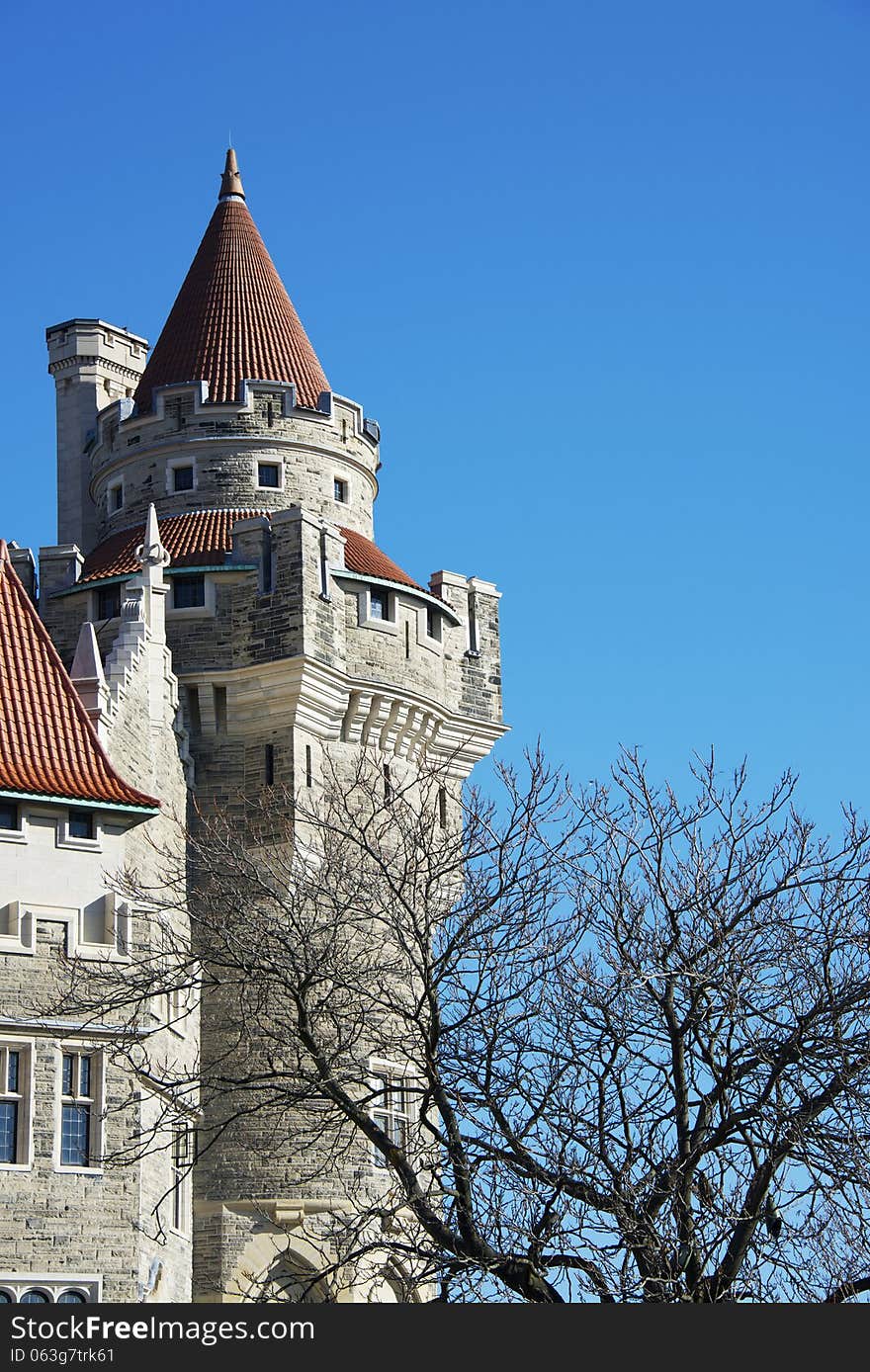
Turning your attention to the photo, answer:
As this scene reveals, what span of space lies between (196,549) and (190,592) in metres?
0.81

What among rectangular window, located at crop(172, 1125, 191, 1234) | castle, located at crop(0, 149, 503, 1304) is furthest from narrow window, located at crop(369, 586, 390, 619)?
rectangular window, located at crop(172, 1125, 191, 1234)

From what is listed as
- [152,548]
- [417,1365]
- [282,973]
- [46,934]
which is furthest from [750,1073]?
[152,548]

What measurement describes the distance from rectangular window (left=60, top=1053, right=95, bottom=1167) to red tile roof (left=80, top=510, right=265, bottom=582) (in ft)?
33.9

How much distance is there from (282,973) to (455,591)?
19.5m

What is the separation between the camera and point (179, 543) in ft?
124

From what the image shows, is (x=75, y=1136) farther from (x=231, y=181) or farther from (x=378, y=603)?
(x=231, y=181)

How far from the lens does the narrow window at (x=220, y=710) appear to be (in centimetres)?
3662

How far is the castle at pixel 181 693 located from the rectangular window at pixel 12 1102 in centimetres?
3

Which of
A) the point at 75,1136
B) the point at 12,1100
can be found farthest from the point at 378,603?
the point at 12,1100

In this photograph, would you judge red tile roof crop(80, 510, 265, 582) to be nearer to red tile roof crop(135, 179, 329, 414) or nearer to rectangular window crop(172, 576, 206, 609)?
rectangular window crop(172, 576, 206, 609)

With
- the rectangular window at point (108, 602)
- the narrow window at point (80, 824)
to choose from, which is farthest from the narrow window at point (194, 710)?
the narrow window at point (80, 824)

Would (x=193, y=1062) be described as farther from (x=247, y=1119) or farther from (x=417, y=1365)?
(x=417, y=1365)

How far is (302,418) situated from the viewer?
3962 cm

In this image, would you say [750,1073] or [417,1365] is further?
[750,1073]
